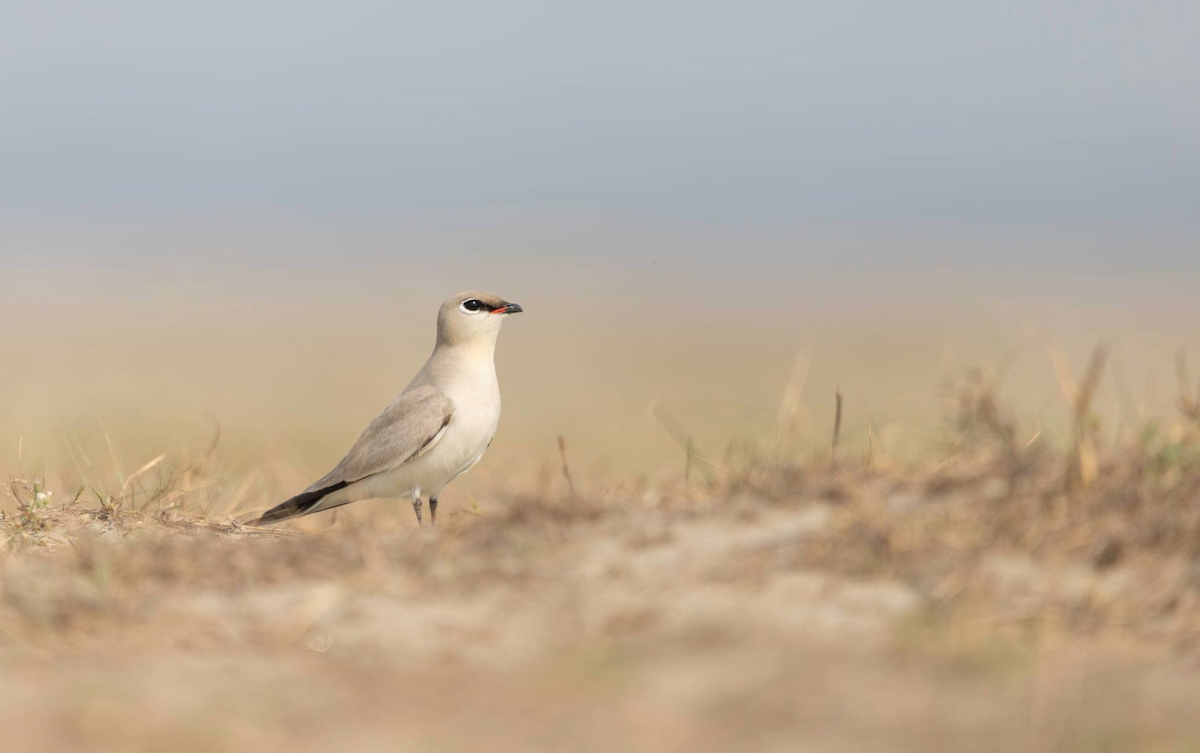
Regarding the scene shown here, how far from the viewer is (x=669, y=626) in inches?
157

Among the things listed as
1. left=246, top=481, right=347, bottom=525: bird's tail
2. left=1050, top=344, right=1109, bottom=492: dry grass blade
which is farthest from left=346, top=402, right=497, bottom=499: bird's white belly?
left=1050, top=344, right=1109, bottom=492: dry grass blade

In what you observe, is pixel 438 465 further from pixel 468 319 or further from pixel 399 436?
pixel 468 319

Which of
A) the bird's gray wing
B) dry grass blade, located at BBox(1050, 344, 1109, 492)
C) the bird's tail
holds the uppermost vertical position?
dry grass blade, located at BBox(1050, 344, 1109, 492)

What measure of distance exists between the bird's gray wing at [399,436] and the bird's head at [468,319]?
0.35m

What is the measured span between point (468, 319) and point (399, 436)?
0.79m

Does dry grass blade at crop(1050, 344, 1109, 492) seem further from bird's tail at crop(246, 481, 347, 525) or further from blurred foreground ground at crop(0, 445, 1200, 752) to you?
bird's tail at crop(246, 481, 347, 525)

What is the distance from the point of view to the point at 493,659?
392cm

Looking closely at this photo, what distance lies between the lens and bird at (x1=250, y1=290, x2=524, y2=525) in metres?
7.50

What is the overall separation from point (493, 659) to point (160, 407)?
2229cm

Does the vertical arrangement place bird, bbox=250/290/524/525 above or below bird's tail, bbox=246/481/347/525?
above

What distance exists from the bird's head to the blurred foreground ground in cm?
266

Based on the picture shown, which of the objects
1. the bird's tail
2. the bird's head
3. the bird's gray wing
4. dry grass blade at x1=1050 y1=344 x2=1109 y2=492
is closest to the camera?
dry grass blade at x1=1050 y1=344 x2=1109 y2=492

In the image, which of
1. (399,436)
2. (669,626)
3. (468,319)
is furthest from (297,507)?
(669,626)

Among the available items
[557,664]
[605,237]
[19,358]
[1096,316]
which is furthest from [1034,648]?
[605,237]
